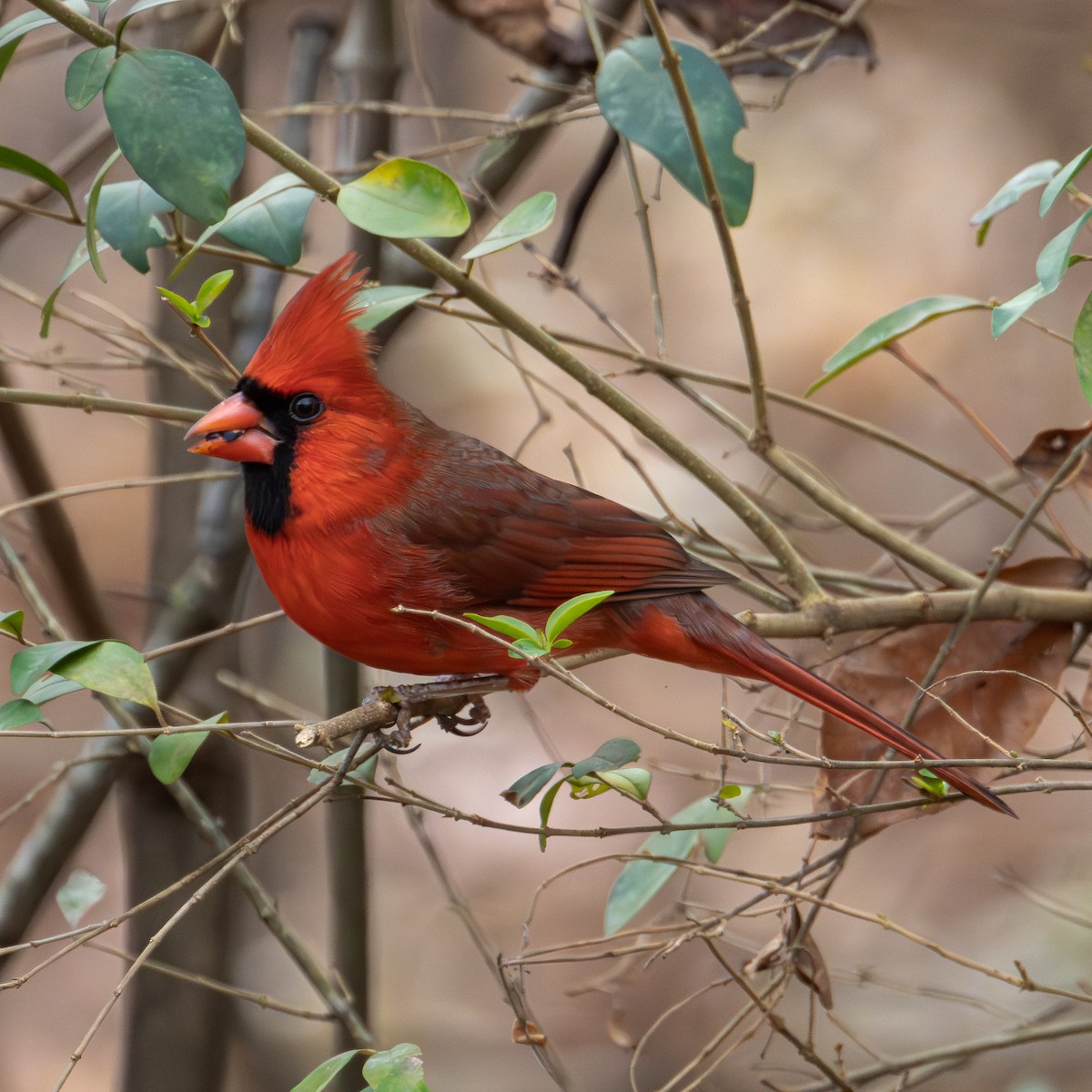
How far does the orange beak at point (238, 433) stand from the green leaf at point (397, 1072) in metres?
0.91

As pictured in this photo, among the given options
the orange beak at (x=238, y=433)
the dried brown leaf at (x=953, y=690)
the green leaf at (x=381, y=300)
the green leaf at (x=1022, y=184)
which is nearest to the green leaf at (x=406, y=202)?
the green leaf at (x=381, y=300)

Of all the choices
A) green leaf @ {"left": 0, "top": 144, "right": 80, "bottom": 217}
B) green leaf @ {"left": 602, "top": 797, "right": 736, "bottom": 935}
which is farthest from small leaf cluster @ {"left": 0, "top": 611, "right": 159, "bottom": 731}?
green leaf @ {"left": 602, "top": 797, "right": 736, "bottom": 935}

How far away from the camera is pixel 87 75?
59.2 inches

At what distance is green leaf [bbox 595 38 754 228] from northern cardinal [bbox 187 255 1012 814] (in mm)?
484

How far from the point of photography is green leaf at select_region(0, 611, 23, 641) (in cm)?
146

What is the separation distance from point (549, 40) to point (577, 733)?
2.50 meters

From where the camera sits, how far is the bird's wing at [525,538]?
209 cm

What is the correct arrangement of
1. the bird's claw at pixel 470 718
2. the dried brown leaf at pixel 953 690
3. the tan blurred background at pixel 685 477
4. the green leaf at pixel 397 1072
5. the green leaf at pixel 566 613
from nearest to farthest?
1. the green leaf at pixel 397 1072
2. the green leaf at pixel 566 613
3. the dried brown leaf at pixel 953 690
4. the bird's claw at pixel 470 718
5. the tan blurred background at pixel 685 477

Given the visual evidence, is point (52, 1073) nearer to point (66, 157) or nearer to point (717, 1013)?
point (717, 1013)

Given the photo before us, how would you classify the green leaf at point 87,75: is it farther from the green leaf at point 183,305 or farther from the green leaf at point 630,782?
the green leaf at point 630,782

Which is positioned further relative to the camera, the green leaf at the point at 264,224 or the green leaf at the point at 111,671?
the green leaf at the point at 264,224

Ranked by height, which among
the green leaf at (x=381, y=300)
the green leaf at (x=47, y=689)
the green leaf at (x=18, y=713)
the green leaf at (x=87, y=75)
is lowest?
the green leaf at (x=47, y=689)

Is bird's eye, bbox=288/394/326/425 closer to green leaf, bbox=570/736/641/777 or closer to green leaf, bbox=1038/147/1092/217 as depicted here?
green leaf, bbox=570/736/641/777

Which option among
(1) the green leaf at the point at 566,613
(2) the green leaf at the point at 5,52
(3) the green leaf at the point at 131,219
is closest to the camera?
(1) the green leaf at the point at 566,613
